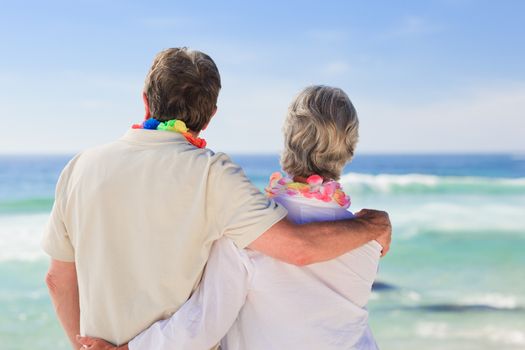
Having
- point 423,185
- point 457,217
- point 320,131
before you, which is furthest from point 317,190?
point 423,185

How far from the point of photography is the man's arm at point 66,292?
203 centimetres

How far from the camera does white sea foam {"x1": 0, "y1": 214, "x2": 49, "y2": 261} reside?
1016 centimetres

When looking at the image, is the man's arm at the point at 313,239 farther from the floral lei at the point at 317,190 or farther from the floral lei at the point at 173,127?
the floral lei at the point at 173,127

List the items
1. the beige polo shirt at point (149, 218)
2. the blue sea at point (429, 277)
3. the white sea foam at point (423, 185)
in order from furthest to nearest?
the white sea foam at point (423, 185)
the blue sea at point (429, 277)
the beige polo shirt at point (149, 218)

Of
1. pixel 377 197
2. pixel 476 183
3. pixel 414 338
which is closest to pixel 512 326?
pixel 414 338

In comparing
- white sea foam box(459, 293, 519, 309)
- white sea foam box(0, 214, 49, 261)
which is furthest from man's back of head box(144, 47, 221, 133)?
white sea foam box(0, 214, 49, 261)

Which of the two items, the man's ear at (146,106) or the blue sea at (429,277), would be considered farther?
the blue sea at (429,277)

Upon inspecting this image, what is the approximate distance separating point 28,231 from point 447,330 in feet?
33.0

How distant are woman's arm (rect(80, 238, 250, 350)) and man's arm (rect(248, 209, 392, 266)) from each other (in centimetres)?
8

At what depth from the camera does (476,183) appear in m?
22.4

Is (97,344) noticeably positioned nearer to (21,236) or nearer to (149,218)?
(149,218)

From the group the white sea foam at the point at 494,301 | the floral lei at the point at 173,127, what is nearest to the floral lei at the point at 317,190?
the floral lei at the point at 173,127

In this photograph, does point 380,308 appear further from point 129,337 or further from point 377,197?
point 377,197

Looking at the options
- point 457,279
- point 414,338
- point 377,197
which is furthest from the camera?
point 377,197
